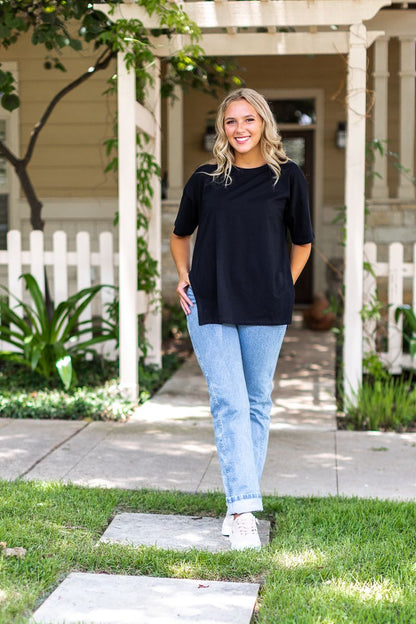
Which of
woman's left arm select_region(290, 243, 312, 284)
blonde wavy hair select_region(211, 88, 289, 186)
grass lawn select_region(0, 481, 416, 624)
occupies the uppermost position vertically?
blonde wavy hair select_region(211, 88, 289, 186)

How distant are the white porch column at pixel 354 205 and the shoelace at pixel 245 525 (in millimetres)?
2401

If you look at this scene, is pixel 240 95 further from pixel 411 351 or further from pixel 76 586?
pixel 411 351

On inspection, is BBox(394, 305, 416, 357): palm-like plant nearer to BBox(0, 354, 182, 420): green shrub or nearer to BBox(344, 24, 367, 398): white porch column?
BBox(344, 24, 367, 398): white porch column

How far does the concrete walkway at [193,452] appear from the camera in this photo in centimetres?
408

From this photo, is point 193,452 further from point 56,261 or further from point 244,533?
point 56,261

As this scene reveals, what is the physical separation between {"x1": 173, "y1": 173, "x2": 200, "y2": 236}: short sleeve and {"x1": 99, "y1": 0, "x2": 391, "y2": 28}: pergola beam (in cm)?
239

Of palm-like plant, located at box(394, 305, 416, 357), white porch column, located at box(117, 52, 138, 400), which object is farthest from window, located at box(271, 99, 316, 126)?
white porch column, located at box(117, 52, 138, 400)

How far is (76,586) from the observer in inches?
110

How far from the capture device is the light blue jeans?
3.21 metres

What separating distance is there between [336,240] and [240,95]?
27.3 ft

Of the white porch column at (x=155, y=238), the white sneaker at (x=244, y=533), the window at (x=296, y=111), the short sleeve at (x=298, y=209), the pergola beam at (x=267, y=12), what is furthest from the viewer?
the window at (x=296, y=111)

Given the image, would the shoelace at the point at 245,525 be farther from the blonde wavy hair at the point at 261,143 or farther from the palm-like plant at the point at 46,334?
the palm-like plant at the point at 46,334

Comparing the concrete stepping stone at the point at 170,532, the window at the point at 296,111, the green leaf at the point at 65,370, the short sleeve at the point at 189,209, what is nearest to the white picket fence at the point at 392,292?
the green leaf at the point at 65,370

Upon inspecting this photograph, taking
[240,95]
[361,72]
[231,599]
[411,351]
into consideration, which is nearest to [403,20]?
[361,72]
